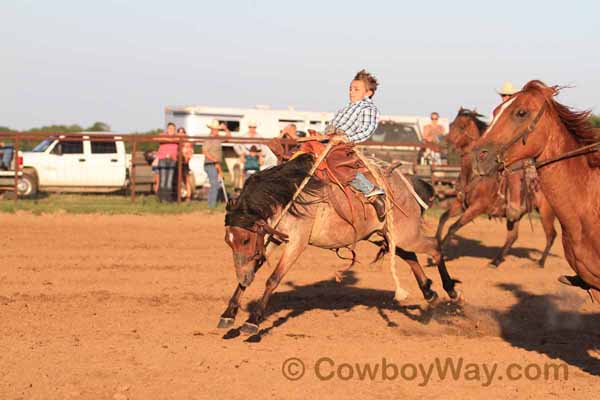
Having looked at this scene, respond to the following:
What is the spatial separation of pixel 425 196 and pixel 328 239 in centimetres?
149

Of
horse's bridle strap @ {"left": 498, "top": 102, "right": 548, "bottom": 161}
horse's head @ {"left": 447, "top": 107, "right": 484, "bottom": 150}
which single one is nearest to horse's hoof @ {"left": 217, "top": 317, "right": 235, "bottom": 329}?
horse's bridle strap @ {"left": 498, "top": 102, "right": 548, "bottom": 161}

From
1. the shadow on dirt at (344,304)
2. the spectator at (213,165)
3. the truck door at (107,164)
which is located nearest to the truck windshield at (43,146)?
the truck door at (107,164)

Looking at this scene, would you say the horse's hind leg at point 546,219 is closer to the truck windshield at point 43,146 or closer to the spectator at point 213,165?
the spectator at point 213,165

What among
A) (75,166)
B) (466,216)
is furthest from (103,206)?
(466,216)

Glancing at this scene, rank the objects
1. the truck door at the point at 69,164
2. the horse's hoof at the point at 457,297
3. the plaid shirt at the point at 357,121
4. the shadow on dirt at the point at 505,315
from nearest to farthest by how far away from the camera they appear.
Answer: the shadow on dirt at the point at 505,315 → the plaid shirt at the point at 357,121 → the horse's hoof at the point at 457,297 → the truck door at the point at 69,164

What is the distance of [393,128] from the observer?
77.0 feet

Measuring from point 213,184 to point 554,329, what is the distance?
10.3m

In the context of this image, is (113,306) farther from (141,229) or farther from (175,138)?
(175,138)

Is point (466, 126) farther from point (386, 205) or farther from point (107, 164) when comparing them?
point (107, 164)

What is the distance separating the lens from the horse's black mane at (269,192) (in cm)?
708

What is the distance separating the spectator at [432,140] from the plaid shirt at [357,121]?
1157 cm

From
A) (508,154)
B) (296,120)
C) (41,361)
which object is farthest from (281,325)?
(296,120)

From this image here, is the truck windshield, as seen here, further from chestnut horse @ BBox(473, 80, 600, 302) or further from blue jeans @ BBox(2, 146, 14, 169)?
chestnut horse @ BBox(473, 80, 600, 302)

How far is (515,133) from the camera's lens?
571 centimetres
